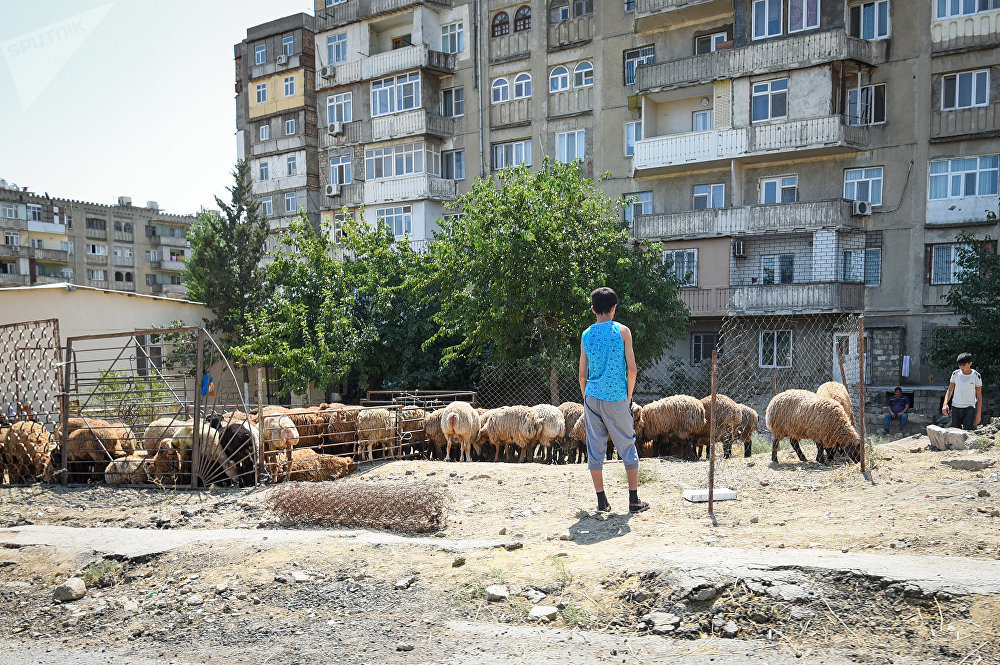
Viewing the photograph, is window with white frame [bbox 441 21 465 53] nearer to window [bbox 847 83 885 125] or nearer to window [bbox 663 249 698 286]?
window [bbox 663 249 698 286]

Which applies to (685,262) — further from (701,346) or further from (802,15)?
(802,15)

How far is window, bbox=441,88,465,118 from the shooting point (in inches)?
1411

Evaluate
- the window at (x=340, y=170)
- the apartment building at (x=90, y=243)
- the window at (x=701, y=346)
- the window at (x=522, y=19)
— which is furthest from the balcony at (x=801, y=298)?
the apartment building at (x=90, y=243)

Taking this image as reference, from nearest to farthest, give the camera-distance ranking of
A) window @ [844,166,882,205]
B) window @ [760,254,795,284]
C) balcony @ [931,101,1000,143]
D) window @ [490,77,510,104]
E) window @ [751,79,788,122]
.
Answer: balcony @ [931,101,1000,143] → window @ [844,166,882,205] → window @ [751,79,788,122] → window @ [760,254,795,284] → window @ [490,77,510,104]

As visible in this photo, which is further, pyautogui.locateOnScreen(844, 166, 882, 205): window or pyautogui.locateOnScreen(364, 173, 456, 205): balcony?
pyautogui.locateOnScreen(364, 173, 456, 205): balcony


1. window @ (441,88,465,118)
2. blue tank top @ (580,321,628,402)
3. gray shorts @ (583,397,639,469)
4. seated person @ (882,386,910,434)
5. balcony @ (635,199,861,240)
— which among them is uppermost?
window @ (441,88,465,118)

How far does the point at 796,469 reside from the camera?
35.2 ft

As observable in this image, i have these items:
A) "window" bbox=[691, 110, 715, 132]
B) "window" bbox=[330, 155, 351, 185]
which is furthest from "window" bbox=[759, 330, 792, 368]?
"window" bbox=[330, 155, 351, 185]

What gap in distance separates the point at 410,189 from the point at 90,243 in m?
39.3

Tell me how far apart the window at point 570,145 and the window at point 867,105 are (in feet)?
32.5

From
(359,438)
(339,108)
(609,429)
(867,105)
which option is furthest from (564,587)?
(339,108)

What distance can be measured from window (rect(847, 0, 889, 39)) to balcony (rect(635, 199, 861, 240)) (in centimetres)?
587

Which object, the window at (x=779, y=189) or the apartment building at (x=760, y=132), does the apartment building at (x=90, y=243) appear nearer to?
the apartment building at (x=760, y=132)

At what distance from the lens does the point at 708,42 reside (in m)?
30.4
